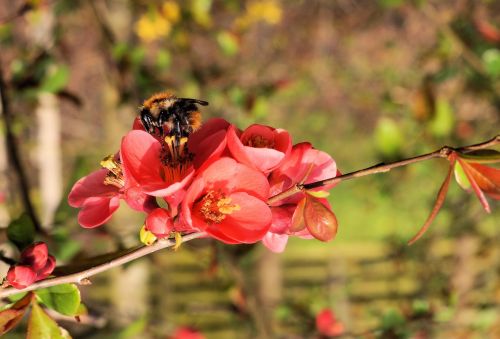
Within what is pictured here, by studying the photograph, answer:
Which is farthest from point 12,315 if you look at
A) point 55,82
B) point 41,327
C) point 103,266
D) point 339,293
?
point 339,293

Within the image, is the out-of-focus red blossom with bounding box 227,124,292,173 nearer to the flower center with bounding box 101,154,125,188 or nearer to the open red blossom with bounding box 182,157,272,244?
the open red blossom with bounding box 182,157,272,244

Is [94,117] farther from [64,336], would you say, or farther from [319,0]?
[64,336]

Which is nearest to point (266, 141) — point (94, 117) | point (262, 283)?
point (262, 283)

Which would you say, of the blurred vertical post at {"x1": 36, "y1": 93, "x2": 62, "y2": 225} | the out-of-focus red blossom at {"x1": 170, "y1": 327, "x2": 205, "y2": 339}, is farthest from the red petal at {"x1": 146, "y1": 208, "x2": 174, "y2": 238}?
the blurred vertical post at {"x1": 36, "y1": 93, "x2": 62, "y2": 225}

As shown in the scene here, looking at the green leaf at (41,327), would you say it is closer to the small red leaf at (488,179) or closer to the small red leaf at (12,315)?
the small red leaf at (12,315)

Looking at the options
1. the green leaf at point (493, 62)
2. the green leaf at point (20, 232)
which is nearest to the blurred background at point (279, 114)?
the green leaf at point (493, 62)
